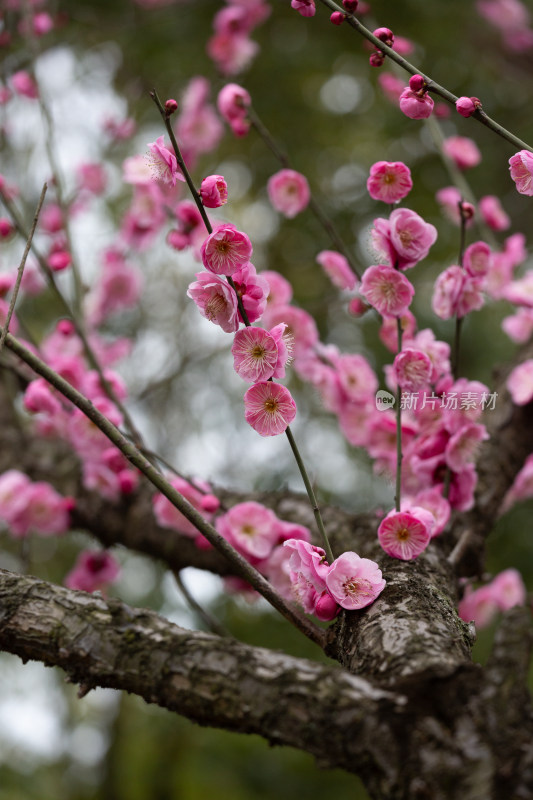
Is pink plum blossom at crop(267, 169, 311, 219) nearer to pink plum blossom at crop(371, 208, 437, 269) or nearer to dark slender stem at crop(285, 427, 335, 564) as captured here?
pink plum blossom at crop(371, 208, 437, 269)

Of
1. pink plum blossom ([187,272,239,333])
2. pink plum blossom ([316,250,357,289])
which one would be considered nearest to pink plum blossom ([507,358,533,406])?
pink plum blossom ([316,250,357,289])

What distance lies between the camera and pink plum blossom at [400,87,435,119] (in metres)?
0.86

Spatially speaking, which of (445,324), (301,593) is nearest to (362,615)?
A: (301,593)

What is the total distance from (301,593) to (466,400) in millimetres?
405

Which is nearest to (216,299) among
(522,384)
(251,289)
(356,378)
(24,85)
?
(251,289)

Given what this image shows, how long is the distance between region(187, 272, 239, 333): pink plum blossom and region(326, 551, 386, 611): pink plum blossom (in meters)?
0.30

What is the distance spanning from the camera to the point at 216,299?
82 centimetres

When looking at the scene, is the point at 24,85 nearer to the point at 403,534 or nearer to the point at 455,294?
the point at 455,294

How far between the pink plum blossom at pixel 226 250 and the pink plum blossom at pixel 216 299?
12 millimetres

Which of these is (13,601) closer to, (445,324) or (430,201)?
(445,324)

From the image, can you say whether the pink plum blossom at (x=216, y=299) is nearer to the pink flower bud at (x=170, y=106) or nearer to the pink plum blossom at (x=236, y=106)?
the pink flower bud at (x=170, y=106)

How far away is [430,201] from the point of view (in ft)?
8.75

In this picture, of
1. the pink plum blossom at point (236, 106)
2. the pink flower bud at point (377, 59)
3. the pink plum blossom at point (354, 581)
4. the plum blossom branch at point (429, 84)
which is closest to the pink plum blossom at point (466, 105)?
the plum blossom branch at point (429, 84)

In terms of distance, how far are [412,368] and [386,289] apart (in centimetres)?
12
